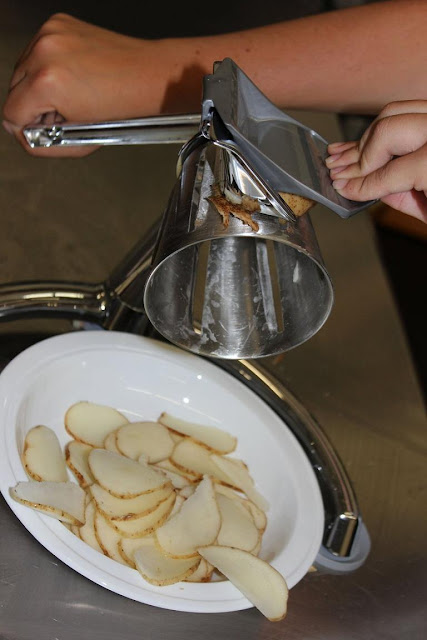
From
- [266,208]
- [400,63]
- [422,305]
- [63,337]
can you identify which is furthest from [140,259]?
[422,305]

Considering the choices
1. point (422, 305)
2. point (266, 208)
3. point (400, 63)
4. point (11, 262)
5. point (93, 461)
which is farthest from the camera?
point (422, 305)

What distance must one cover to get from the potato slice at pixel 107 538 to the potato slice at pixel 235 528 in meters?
0.07

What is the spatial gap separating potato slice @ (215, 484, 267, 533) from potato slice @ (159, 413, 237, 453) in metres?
0.04

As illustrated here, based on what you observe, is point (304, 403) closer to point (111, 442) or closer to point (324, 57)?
point (111, 442)

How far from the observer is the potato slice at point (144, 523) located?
544mm

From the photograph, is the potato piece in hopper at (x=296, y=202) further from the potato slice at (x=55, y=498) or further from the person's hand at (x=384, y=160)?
the potato slice at (x=55, y=498)

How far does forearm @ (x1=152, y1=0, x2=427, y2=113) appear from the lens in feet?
2.61

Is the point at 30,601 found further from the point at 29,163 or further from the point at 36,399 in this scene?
the point at 29,163

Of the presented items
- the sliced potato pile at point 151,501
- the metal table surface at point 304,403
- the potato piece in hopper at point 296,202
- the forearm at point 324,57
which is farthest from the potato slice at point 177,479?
the forearm at point 324,57

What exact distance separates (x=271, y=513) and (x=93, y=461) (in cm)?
16

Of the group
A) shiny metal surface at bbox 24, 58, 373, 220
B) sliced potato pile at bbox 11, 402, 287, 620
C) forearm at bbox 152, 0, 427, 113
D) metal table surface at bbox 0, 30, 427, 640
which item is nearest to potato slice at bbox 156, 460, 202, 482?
sliced potato pile at bbox 11, 402, 287, 620

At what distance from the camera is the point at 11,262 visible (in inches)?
28.8

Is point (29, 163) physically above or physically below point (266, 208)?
below

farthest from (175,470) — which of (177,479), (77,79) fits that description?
(77,79)
